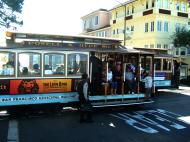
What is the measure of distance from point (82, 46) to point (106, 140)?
20.1 feet

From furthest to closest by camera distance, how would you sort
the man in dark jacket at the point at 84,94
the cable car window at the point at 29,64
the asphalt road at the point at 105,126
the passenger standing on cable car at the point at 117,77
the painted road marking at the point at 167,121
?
the passenger standing on cable car at the point at 117,77 < the cable car window at the point at 29,64 < the man in dark jacket at the point at 84,94 < the painted road marking at the point at 167,121 < the asphalt road at the point at 105,126

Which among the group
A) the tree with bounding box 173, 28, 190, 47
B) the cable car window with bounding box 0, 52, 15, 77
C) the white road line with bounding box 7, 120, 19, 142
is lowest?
the white road line with bounding box 7, 120, 19, 142

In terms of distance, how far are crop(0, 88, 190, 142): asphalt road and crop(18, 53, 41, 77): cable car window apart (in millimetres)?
1822

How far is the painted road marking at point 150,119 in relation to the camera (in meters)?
13.2

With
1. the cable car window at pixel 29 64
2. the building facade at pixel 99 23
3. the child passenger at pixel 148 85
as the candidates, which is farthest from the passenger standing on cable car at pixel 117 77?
the building facade at pixel 99 23

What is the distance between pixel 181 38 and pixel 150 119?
2979cm

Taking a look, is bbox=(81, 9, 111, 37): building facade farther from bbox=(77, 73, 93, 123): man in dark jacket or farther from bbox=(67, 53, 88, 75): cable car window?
bbox=(77, 73, 93, 123): man in dark jacket

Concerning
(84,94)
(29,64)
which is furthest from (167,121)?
(29,64)

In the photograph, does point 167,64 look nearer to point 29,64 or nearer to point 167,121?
point 167,121

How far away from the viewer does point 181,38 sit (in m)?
42.7

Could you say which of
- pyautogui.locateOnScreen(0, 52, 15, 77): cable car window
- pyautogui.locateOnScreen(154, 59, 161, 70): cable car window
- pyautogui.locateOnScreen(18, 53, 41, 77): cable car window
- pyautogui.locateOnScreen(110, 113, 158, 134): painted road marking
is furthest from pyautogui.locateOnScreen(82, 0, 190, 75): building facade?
pyautogui.locateOnScreen(0, 52, 15, 77): cable car window

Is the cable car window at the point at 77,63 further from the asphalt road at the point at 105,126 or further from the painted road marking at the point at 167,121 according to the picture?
the painted road marking at the point at 167,121

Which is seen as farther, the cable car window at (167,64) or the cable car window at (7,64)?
the cable car window at (167,64)

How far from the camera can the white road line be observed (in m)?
11.0
